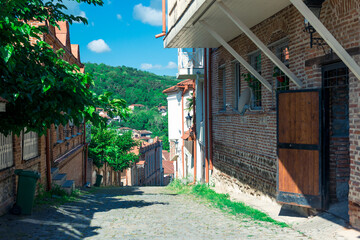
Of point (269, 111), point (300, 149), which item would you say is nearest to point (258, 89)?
point (269, 111)

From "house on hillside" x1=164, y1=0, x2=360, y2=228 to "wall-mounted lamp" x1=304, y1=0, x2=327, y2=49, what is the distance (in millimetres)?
16

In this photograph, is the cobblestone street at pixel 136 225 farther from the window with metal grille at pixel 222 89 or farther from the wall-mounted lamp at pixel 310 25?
the window with metal grille at pixel 222 89

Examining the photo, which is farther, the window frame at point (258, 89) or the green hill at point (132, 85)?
the green hill at point (132, 85)

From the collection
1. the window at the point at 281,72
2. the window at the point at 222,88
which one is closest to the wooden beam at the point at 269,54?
the window at the point at 281,72

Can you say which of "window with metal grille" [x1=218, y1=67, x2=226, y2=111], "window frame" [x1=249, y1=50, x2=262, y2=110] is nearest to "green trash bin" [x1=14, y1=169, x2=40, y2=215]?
"window frame" [x1=249, y1=50, x2=262, y2=110]

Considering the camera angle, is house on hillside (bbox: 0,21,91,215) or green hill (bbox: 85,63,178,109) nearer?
house on hillside (bbox: 0,21,91,215)

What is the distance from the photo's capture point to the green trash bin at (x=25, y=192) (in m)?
7.77

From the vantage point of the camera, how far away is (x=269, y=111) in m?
8.85

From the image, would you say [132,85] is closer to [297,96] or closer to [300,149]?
[297,96]

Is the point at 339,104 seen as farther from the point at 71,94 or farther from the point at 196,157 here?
the point at 196,157

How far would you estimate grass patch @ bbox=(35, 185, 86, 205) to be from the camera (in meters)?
9.55

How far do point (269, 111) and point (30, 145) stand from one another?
6.37 m

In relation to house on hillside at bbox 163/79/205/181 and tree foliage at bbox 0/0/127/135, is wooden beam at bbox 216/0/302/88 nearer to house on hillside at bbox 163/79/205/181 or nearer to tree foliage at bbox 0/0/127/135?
tree foliage at bbox 0/0/127/135

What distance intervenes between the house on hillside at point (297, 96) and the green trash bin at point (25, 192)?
5102 millimetres
